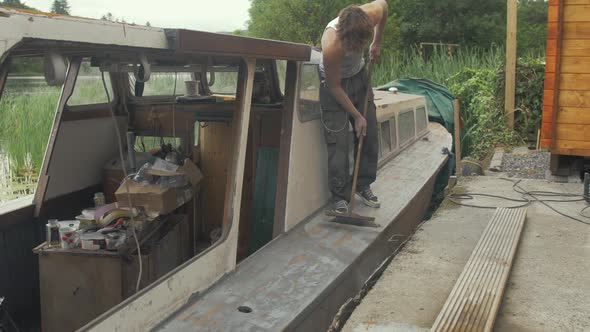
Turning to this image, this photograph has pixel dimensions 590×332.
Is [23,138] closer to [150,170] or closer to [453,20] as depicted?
[150,170]

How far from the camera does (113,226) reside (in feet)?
11.1

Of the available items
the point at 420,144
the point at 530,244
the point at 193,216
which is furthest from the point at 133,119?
the point at 420,144

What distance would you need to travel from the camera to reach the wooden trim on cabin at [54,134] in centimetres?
385

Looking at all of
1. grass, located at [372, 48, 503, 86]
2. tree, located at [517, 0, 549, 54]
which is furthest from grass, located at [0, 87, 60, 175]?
tree, located at [517, 0, 549, 54]

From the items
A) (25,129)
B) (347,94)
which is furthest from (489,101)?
(25,129)

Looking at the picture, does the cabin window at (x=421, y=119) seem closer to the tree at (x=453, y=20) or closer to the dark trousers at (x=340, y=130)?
the dark trousers at (x=340, y=130)

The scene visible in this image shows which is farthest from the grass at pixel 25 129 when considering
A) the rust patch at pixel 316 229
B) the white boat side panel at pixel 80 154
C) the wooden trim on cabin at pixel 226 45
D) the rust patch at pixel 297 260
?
the rust patch at pixel 297 260

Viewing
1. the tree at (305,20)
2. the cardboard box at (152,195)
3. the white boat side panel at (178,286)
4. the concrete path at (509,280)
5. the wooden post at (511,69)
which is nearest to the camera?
the white boat side panel at (178,286)

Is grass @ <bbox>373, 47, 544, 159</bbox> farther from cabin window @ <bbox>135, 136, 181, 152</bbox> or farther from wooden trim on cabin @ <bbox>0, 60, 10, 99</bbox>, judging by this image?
wooden trim on cabin @ <bbox>0, 60, 10, 99</bbox>

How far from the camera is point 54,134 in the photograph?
160 inches

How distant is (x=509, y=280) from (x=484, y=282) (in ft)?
0.80

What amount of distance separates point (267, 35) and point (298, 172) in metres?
22.5

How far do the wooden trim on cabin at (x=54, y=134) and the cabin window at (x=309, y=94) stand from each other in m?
1.40

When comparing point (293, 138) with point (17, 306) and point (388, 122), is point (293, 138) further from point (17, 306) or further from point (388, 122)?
point (388, 122)
